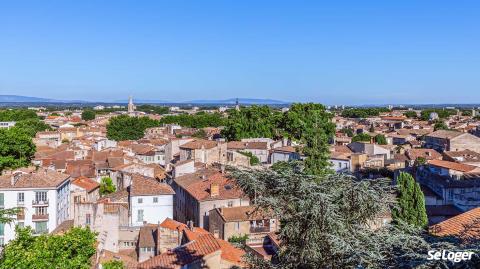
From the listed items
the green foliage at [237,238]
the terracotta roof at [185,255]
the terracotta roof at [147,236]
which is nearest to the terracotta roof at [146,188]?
the terracotta roof at [147,236]

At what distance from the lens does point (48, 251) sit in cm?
1305

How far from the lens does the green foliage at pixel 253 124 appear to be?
87.1m

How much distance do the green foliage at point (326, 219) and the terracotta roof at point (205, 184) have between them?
845 inches

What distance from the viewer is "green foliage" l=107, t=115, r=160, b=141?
105438 millimetres

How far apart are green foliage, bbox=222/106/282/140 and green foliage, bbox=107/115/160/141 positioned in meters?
26.2

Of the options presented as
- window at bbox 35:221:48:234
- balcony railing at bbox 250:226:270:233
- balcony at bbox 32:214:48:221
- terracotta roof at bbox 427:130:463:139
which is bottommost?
window at bbox 35:221:48:234

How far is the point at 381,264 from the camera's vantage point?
1002cm

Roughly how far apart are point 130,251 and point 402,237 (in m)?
22.5

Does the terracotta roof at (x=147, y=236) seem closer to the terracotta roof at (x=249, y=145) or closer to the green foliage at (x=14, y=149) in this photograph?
the green foliage at (x=14, y=149)

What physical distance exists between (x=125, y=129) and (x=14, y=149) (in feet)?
204

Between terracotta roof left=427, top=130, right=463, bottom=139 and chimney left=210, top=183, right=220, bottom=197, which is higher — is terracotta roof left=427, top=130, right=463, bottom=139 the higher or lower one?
the higher one

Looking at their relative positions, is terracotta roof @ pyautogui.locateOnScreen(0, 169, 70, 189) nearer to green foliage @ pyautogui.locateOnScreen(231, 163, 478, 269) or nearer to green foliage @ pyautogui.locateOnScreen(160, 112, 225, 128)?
green foliage @ pyautogui.locateOnScreen(231, 163, 478, 269)

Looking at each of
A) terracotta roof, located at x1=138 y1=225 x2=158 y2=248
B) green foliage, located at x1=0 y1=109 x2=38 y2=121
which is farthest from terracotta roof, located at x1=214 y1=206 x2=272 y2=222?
green foliage, located at x1=0 y1=109 x2=38 y2=121

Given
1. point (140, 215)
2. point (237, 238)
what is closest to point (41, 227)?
point (140, 215)
